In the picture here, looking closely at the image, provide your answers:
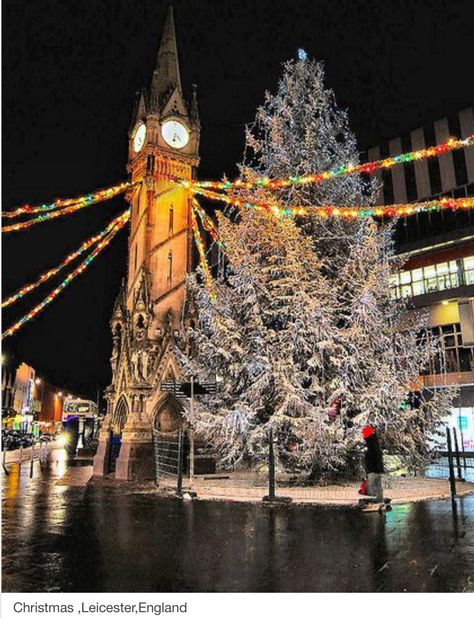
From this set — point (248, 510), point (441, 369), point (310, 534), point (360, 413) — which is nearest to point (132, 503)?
point (248, 510)

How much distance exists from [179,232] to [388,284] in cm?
944

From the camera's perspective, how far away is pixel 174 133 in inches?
941

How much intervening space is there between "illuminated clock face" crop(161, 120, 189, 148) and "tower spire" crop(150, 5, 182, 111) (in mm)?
871

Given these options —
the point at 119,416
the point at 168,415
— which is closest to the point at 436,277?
the point at 168,415

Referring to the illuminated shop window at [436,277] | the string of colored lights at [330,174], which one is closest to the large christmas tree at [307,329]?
the string of colored lights at [330,174]

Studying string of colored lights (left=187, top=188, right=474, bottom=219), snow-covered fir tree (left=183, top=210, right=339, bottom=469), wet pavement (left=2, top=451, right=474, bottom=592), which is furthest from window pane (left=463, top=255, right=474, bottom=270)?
wet pavement (left=2, top=451, right=474, bottom=592)

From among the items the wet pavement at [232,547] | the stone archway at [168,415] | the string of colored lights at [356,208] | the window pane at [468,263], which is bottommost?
the wet pavement at [232,547]

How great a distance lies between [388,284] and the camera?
677 inches

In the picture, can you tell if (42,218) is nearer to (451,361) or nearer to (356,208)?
(356,208)

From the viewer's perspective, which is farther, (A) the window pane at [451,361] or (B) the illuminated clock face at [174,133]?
(A) the window pane at [451,361]

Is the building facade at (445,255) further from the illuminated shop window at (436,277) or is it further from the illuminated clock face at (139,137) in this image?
the illuminated clock face at (139,137)

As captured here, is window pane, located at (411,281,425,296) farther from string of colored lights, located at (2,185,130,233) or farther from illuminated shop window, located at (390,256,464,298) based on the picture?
string of colored lights, located at (2,185,130,233)

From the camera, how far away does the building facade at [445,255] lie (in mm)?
34844

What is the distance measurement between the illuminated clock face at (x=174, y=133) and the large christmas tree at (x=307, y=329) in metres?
6.22
